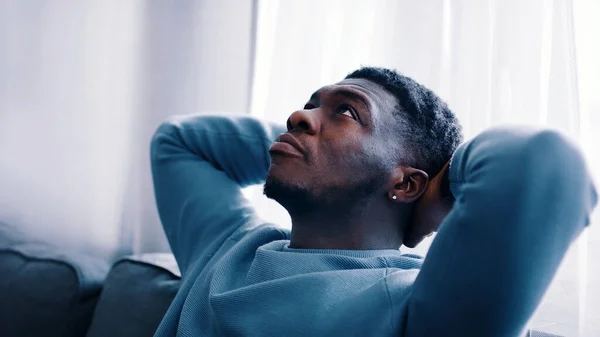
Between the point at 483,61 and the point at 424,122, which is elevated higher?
the point at 483,61

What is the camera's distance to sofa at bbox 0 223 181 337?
117 cm

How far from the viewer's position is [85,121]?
62.1 inches

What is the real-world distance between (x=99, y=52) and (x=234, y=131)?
1.85 feet

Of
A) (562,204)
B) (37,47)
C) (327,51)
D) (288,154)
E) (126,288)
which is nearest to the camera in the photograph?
(562,204)

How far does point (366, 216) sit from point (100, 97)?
94 cm

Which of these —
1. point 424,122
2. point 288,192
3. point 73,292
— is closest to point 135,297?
point 73,292

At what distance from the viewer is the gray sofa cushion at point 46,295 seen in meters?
1.25

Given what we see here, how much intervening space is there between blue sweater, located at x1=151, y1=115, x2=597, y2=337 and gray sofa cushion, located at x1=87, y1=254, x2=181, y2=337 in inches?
2.6

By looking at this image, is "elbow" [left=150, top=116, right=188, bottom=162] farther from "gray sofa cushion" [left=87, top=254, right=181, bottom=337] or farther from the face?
the face

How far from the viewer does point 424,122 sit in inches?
40.6

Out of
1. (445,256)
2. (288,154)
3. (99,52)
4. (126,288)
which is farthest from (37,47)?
(445,256)

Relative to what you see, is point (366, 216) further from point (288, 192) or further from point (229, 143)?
point (229, 143)

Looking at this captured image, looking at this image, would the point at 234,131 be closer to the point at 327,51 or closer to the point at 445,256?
the point at 327,51

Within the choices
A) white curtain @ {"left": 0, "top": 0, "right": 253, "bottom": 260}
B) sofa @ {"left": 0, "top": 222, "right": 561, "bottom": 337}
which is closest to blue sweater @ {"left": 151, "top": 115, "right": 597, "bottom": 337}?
sofa @ {"left": 0, "top": 222, "right": 561, "bottom": 337}
